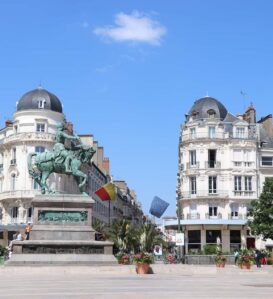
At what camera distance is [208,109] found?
68312mm

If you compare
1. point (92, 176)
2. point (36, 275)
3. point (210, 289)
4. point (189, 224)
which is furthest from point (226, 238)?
point (210, 289)

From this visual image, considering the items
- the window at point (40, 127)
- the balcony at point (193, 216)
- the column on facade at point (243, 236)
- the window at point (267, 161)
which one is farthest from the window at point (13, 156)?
the window at point (267, 161)

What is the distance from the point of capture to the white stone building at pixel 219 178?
64500 millimetres

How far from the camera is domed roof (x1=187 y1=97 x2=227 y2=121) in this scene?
6825cm

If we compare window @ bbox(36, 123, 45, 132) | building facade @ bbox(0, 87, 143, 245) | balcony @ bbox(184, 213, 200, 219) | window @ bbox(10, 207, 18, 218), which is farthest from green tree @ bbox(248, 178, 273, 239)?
window @ bbox(10, 207, 18, 218)

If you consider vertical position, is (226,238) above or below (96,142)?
below

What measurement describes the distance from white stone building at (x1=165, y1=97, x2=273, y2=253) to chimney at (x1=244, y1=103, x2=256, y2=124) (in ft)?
6.51

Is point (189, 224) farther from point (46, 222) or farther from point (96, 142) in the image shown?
point (46, 222)

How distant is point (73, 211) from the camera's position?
100 ft

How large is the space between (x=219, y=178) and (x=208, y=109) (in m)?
8.44

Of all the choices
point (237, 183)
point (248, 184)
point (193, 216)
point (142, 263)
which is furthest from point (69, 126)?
point (142, 263)

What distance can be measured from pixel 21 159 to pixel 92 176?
1534cm

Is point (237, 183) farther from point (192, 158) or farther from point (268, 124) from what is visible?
point (268, 124)

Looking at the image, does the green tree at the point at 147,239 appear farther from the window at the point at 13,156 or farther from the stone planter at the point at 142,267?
the stone planter at the point at 142,267
